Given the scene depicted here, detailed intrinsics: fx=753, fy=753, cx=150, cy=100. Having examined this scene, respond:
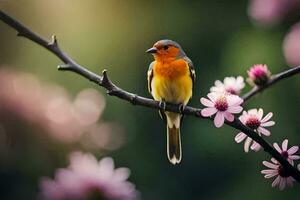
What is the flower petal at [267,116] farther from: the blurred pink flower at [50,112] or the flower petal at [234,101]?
the blurred pink flower at [50,112]

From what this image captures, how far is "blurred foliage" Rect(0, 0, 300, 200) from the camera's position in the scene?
10.4 feet

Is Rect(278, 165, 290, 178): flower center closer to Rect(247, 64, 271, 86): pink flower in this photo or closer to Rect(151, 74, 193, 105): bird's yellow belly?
Rect(247, 64, 271, 86): pink flower

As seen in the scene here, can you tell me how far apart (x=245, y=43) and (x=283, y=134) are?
18.1 inches

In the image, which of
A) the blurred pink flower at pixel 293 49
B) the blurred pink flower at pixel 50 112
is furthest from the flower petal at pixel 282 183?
the blurred pink flower at pixel 50 112

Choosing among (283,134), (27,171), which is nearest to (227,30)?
(283,134)

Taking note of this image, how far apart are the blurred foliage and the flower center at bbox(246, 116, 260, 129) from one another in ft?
6.90

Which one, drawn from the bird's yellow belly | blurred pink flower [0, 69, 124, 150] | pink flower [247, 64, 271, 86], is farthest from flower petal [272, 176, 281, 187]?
blurred pink flower [0, 69, 124, 150]

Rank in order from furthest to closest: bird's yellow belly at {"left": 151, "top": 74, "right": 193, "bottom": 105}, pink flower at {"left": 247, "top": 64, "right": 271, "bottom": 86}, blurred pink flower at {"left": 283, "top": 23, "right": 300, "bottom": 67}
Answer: blurred pink flower at {"left": 283, "top": 23, "right": 300, "bottom": 67}
bird's yellow belly at {"left": 151, "top": 74, "right": 193, "bottom": 105}
pink flower at {"left": 247, "top": 64, "right": 271, "bottom": 86}

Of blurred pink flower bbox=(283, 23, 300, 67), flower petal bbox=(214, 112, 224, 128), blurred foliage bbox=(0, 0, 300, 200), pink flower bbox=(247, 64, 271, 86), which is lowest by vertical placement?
flower petal bbox=(214, 112, 224, 128)

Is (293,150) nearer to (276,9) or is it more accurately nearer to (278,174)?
(278,174)

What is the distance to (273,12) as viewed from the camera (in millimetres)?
1678

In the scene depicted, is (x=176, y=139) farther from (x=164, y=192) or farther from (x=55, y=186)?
(x=164, y=192)

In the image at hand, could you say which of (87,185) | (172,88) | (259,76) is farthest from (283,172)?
(172,88)

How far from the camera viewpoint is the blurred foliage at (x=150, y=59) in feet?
10.4
